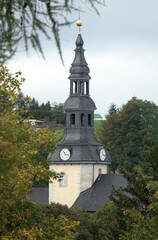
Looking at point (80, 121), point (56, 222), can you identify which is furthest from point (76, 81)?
point (56, 222)

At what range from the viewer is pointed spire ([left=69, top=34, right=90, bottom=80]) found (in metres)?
68.5

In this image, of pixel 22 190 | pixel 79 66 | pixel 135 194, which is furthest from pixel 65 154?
pixel 22 190

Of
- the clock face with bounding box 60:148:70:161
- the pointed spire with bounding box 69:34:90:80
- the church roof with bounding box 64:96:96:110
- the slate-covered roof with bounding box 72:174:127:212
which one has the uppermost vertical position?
the pointed spire with bounding box 69:34:90:80

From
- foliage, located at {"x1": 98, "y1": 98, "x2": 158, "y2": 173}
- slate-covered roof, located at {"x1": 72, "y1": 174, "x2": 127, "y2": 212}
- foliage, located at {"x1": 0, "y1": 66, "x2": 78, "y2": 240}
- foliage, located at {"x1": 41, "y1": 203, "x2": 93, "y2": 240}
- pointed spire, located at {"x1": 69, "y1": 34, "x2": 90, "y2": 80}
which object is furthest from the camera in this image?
foliage, located at {"x1": 98, "y1": 98, "x2": 158, "y2": 173}

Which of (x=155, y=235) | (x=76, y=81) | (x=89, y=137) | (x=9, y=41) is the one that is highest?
(x=76, y=81)

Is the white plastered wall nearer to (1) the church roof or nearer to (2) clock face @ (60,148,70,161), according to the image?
(2) clock face @ (60,148,70,161)

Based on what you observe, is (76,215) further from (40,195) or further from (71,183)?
(40,195)

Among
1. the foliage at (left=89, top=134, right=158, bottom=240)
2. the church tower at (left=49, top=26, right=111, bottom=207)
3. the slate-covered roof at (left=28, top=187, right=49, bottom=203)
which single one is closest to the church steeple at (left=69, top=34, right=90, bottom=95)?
the church tower at (left=49, top=26, right=111, bottom=207)

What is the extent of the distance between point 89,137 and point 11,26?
6183 cm

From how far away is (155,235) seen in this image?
1762cm

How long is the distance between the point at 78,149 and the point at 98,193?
4.65m

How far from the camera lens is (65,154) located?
65.8m

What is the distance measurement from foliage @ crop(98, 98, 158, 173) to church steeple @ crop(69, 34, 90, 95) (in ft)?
47.4

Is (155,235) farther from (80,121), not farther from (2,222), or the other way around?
(80,121)
